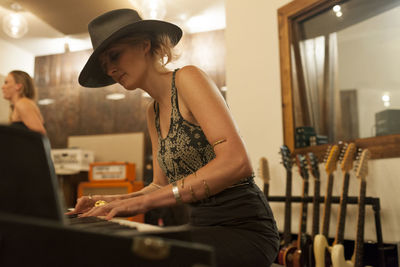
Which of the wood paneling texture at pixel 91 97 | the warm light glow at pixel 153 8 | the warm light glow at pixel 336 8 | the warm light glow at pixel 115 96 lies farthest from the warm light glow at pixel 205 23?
the warm light glow at pixel 336 8

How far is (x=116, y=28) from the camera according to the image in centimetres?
139

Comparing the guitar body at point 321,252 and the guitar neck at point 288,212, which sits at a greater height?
A: the guitar neck at point 288,212

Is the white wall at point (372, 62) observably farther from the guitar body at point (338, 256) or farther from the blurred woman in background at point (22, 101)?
the blurred woman in background at point (22, 101)

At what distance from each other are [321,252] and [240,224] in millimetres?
1535

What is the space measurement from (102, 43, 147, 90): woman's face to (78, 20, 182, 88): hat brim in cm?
5

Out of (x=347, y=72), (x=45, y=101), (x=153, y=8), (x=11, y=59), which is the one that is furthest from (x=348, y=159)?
(x=11, y=59)

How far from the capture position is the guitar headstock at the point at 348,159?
2.53m

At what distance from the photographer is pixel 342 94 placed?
123 inches

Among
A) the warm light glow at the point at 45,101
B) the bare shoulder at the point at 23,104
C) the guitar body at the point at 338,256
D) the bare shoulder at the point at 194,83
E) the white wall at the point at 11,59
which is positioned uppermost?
the white wall at the point at 11,59

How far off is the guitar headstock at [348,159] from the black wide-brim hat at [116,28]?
5.01 feet

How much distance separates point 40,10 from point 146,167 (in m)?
2.70

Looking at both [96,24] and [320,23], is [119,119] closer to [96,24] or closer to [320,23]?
[320,23]

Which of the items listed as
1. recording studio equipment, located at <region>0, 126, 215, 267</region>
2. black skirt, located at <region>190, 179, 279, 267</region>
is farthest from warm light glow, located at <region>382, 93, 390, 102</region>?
recording studio equipment, located at <region>0, 126, 215, 267</region>

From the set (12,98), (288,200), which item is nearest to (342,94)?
(288,200)
